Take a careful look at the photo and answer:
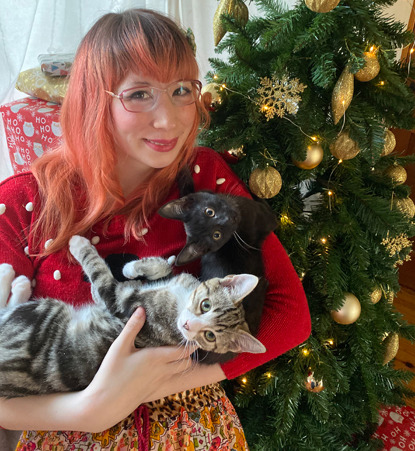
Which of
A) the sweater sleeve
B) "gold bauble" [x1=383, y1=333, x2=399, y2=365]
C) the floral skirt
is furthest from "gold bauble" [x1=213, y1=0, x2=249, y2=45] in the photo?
"gold bauble" [x1=383, y1=333, x2=399, y2=365]

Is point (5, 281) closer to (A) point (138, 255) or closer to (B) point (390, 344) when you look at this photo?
(A) point (138, 255)

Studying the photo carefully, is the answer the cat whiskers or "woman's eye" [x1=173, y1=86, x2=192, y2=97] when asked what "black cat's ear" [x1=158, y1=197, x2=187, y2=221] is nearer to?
the cat whiskers

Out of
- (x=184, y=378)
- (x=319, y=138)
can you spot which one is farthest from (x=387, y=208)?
(x=184, y=378)

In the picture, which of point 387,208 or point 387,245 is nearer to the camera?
point 387,208

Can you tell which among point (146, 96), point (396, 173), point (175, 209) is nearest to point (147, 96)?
point (146, 96)

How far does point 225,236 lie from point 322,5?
529 mm

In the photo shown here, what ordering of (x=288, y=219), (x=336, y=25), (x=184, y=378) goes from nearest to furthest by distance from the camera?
(x=336, y=25) < (x=184, y=378) < (x=288, y=219)

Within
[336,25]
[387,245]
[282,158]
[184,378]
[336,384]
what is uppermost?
[336,25]

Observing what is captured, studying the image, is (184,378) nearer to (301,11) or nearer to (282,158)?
(282,158)

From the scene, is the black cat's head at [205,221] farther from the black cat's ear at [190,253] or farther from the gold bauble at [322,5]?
the gold bauble at [322,5]

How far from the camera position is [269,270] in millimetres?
987

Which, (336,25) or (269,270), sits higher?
(336,25)

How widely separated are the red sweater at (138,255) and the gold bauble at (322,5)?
0.46 metres

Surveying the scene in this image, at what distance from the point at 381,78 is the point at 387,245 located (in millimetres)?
489
